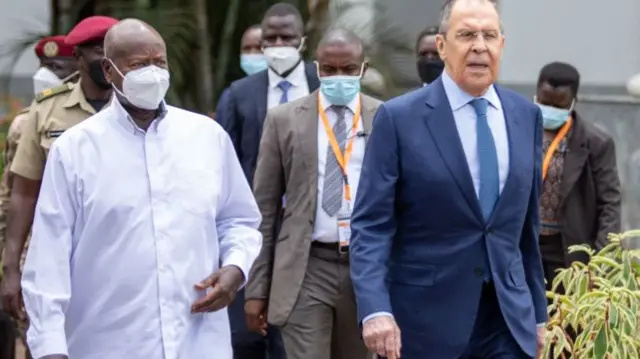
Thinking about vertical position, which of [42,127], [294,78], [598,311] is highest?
[42,127]

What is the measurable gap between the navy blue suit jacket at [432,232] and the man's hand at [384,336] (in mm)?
49

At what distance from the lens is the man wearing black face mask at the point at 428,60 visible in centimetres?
928

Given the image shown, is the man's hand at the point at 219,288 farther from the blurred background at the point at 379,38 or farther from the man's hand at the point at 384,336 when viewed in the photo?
the blurred background at the point at 379,38

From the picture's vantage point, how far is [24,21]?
47.4 ft

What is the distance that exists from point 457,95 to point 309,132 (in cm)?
202

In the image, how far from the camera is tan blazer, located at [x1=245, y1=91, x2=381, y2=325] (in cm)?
769

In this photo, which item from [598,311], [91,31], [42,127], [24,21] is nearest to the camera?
[598,311]

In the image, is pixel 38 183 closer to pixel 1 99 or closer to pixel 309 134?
pixel 309 134

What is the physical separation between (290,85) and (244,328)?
144 cm

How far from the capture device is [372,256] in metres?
5.79

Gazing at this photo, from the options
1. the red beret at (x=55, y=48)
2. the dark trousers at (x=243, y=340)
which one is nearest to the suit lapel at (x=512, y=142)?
the dark trousers at (x=243, y=340)

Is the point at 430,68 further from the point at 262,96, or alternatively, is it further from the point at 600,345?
the point at 600,345

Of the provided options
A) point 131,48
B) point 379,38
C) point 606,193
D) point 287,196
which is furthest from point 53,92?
point 379,38

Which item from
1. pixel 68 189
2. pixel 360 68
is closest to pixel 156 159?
pixel 68 189
